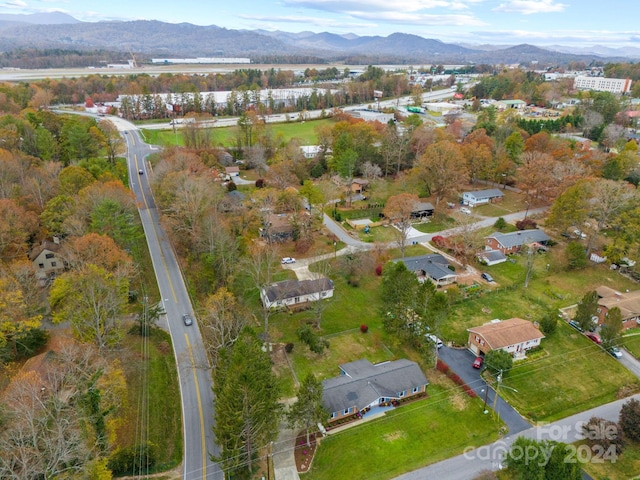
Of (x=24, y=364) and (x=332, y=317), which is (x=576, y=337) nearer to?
(x=332, y=317)

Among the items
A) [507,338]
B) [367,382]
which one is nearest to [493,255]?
[507,338]

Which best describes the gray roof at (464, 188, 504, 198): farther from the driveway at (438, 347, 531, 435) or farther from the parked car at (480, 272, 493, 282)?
the driveway at (438, 347, 531, 435)

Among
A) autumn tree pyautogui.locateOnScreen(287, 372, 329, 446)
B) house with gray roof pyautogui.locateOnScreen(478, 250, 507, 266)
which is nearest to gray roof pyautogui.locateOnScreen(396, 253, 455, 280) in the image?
house with gray roof pyautogui.locateOnScreen(478, 250, 507, 266)

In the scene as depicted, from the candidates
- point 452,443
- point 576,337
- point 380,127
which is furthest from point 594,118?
point 452,443

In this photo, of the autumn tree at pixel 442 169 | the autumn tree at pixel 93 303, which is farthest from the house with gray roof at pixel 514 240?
the autumn tree at pixel 93 303

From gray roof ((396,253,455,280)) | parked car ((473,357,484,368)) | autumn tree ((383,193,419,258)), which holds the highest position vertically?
autumn tree ((383,193,419,258))

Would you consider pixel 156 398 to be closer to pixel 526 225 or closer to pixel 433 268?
pixel 433 268
